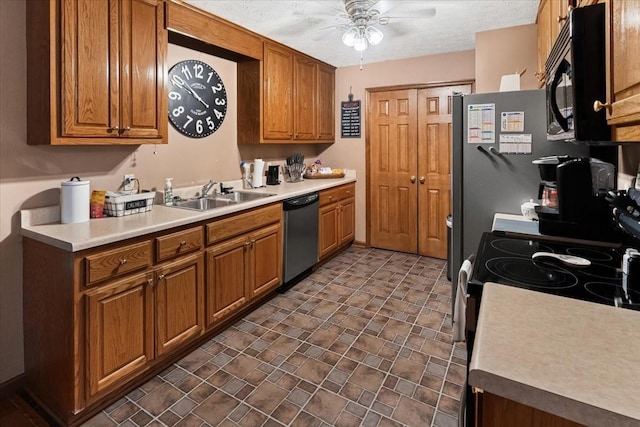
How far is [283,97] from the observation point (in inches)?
150

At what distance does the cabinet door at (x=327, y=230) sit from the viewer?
3.97 meters

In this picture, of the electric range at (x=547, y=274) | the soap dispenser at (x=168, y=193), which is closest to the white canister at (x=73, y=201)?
the soap dispenser at (x=168, y=193)

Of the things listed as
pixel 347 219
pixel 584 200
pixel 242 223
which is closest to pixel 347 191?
pixel 347 219

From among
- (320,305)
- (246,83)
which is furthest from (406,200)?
(246,83)

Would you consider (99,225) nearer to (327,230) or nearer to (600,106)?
(600,106)

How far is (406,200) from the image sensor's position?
15.0ft

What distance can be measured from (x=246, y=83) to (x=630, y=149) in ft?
9.71

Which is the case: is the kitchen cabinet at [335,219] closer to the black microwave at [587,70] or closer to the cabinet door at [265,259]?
the cabinet door at [265,259]

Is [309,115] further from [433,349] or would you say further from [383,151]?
[433,349]

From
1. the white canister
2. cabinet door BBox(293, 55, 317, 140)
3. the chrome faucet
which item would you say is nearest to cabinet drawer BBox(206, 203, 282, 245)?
the chrome faucet

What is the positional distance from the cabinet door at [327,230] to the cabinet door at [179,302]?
69.5 inches

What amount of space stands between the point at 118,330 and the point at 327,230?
253cm

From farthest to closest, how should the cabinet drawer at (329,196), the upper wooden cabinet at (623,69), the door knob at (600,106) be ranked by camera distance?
the cabinet drawer at (329,196) → the door knob at (600,106) → the upper wooden cabinet at (623,69)

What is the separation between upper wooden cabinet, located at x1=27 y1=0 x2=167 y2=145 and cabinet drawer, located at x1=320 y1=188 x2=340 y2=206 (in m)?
1.97
